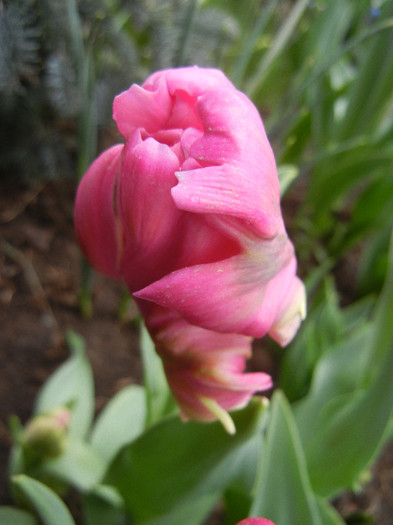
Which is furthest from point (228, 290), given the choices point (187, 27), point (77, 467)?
point (187, 27)

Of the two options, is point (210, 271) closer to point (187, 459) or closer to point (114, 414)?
point (187, 459)

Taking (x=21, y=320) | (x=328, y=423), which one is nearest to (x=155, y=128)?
(x=328, y=423)

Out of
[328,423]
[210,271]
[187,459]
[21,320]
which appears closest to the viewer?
[210,271]

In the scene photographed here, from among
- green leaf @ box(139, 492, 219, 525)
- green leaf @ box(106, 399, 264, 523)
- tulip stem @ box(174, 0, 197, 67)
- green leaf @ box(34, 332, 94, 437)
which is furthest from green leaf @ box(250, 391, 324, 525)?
tulip stem @ box(174, 0, 197, 67)

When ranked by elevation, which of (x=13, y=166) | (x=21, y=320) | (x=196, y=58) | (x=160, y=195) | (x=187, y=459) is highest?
(x=160, y=195)

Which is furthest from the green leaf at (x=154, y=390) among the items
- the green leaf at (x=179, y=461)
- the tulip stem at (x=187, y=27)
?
the tulip stem at (x=187, y=27)

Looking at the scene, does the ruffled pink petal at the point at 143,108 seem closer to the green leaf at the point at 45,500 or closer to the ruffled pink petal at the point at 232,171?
the ruffled pink petal at the point at 232,171
